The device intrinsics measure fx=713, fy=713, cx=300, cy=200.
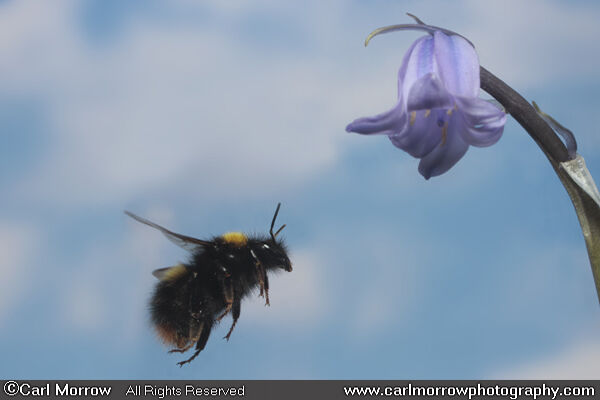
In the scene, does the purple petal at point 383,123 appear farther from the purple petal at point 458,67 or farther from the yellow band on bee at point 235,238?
the yellow band on bee at point 235,238

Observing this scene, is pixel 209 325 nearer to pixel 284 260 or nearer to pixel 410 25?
pixel 284 260

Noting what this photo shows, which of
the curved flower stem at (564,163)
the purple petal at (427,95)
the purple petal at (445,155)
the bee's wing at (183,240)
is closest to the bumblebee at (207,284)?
the bee's wing at (183,240)

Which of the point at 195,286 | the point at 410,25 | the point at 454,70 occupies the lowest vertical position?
the point at 195,286

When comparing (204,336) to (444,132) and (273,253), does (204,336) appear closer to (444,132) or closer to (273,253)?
(273,253)

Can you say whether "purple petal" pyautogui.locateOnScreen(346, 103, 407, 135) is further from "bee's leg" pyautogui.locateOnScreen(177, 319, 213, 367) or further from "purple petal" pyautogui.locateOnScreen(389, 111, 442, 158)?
"bee's leg" pyautogui.locateOnScreen(177, 319, 213, 367)

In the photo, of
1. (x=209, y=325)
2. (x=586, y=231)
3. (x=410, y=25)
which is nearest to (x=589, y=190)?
(x=586, y=231)

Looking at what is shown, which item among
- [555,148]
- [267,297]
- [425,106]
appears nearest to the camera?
[425,106]

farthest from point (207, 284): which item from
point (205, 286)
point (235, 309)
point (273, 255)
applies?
point (273, 255)
